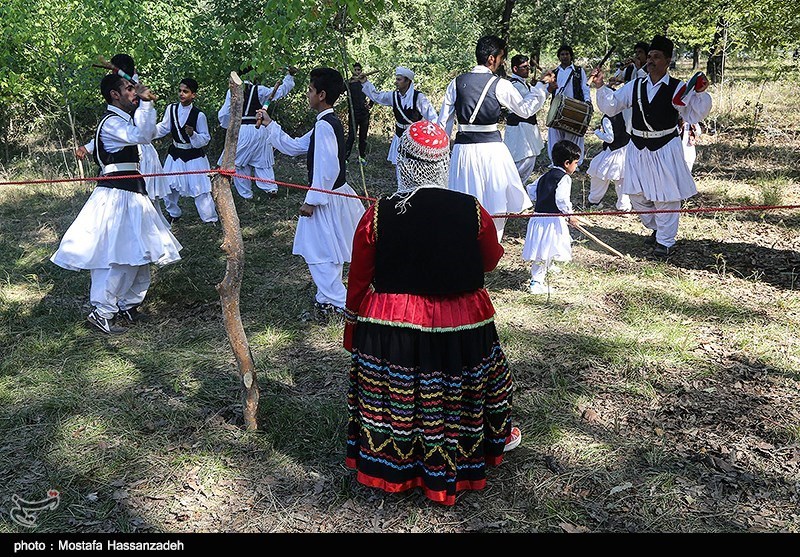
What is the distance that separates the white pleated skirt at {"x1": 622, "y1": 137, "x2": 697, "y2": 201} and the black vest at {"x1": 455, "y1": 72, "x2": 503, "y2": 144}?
158 cm

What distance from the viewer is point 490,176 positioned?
632 cm

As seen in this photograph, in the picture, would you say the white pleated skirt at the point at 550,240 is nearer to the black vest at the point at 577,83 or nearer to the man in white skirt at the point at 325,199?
the man in white skirt at the point at 325,199

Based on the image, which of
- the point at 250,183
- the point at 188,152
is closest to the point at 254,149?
the point at 250,183

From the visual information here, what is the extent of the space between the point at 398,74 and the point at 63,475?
23.8ft

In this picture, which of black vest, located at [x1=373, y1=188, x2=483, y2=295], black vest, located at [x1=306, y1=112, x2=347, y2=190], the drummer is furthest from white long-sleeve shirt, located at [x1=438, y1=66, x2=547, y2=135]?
the drummer

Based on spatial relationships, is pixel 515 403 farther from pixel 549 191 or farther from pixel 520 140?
pixel 520 140

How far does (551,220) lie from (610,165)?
292 centimetres

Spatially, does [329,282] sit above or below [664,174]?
below

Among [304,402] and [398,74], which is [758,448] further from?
[398,74]

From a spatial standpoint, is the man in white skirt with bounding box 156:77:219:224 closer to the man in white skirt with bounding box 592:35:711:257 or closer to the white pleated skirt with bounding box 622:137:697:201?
the man in white skirt with bounding box 592:35:711:257

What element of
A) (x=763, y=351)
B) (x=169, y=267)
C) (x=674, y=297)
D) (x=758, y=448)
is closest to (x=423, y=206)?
(x=758, y=448)

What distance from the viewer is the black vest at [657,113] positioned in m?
6.45

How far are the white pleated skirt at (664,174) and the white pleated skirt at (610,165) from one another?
55.8 inches

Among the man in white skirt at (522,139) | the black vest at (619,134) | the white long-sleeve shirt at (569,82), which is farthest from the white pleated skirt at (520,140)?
the white long-sleeve shirt at (569,82)
